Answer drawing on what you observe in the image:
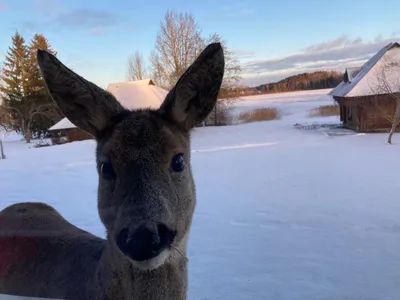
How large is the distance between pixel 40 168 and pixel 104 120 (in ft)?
20.6

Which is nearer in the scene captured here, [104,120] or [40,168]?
[104,120]

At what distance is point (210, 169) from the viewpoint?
6.70m

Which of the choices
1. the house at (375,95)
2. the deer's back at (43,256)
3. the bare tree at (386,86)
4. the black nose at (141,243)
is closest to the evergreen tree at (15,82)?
the deer's back at (43,256)

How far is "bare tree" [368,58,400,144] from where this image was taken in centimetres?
1077

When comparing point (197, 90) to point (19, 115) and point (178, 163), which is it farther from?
point (19, 115)

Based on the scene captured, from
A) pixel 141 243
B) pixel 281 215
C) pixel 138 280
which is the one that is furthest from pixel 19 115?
pixel 281 215

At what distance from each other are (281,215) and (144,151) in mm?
2925

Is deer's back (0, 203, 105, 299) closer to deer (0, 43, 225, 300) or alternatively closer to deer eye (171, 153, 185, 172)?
deer (0, 43, 225, 300)

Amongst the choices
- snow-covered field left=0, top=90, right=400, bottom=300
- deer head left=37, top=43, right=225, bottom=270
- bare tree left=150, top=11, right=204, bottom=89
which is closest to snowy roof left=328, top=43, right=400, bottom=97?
snow-covered field left=0, top=90, right=400, bottom=300

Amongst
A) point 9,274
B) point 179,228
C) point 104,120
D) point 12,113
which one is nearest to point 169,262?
point 179,228

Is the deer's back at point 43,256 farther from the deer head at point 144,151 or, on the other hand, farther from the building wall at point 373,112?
the building wall at point 373,112

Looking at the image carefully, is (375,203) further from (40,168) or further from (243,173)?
(40,168)

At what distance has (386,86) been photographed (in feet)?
34.8

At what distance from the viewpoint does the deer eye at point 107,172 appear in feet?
3.20
